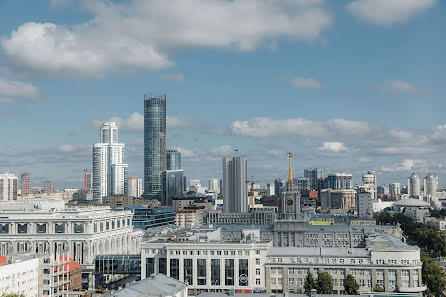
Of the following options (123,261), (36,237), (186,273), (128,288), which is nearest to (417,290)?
(186,273)

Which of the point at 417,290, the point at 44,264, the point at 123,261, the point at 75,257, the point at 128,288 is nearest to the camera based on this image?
the point at 128,288

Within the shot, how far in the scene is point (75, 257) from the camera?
143 m

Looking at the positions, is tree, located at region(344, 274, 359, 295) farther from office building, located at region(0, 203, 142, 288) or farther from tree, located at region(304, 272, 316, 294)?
office building, located at region(0, 203, 142, 288)

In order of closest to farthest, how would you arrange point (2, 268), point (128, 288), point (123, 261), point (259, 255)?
point (128, 288), point (2, 268), point (259, 255), point (123, 261)

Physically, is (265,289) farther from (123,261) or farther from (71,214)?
(71,214)

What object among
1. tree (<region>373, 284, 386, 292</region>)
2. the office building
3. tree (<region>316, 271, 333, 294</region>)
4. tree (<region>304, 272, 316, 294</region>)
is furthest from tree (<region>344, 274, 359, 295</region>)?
the office building

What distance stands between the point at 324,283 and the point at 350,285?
17.3ft

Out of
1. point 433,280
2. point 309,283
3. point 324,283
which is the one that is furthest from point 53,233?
point 433,280

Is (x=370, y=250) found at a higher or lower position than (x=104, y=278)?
higher

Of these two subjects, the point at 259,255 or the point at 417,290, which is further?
the point at 259,255

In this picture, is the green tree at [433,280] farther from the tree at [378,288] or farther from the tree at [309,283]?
the tree at [309,283]

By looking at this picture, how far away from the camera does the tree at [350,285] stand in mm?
99500

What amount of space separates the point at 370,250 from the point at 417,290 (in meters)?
12.1

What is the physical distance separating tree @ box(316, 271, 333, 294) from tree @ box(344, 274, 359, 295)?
10.4ft
